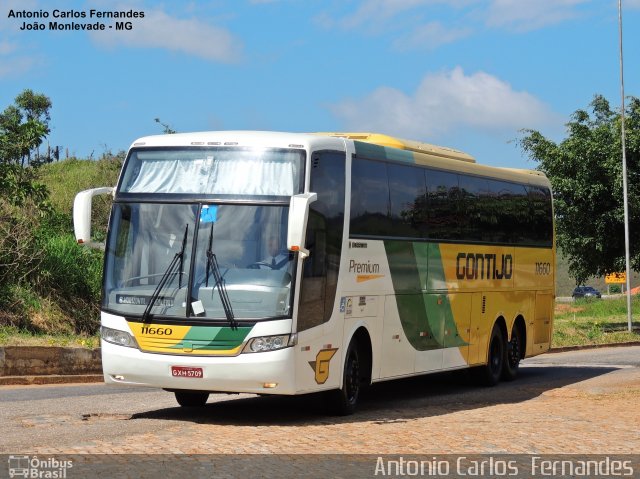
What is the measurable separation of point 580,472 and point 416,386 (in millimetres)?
11077

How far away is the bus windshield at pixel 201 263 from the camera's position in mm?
14062

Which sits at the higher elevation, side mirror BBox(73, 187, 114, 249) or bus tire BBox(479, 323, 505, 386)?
side mirror BBox(73, 187, 114, 249)

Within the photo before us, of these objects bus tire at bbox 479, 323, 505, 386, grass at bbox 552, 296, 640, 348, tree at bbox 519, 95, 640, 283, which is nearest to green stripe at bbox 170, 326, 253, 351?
bus tire at bbox 479, 323, 505, 386

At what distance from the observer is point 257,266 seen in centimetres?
1414

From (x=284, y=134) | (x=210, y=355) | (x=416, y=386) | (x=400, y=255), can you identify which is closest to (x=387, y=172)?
(x=400, y=255)

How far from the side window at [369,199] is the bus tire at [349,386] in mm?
1571

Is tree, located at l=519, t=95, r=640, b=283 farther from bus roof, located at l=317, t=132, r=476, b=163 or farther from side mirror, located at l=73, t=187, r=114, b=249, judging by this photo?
side mirror, located at l=73, t=187, r=114, b=249

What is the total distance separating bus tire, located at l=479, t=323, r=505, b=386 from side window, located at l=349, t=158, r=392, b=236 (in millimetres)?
5690

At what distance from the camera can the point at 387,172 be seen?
680 inches

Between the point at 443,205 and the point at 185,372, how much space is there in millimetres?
6648

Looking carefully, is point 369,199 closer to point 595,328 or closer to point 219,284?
point 219,284

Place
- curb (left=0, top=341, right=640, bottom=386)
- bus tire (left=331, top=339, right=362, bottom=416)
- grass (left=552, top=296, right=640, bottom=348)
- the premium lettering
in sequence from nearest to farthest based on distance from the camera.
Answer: bus tire (left=331, top=339, right=362, bottom=416), the premium lettering, curb (left=0, top=341, right=640, bottom=386), grass (left=552, top=296, right=640, bottom=348)

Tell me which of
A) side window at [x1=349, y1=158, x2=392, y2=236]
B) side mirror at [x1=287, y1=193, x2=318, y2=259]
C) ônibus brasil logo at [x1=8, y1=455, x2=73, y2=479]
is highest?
side window at [x1=349, y1=158, x2=392, y2=236]

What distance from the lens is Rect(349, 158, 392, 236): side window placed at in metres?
16.0
